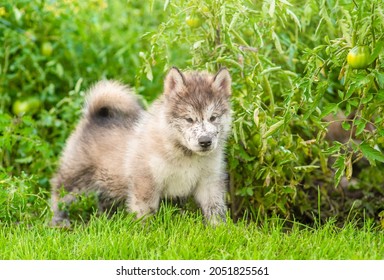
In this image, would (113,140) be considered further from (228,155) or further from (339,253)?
(339,253)

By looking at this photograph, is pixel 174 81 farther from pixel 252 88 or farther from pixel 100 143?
pixel 100 143

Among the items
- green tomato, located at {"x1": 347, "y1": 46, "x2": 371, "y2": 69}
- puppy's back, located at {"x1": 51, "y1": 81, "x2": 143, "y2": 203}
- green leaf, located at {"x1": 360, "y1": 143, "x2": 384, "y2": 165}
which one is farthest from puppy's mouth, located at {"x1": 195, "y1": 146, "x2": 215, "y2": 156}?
green tomato, located at {"x1": 347, "y1": 46, "x2": 371, "y2": 69}

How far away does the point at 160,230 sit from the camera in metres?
4.65

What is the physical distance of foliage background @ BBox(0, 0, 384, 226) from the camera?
444cm

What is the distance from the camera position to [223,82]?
191 inches

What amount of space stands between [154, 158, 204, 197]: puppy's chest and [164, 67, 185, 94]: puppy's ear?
1.56ft

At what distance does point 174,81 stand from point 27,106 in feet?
7.20

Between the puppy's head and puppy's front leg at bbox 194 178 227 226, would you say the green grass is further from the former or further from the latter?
the puppy's head

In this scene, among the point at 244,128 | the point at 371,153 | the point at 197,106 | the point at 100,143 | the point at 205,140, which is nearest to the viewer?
the point at 371,153

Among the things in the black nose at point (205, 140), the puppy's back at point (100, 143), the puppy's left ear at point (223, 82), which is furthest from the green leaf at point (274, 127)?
the puppy's back at point (100, 143)

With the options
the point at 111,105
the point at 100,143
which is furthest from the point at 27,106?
the point at 100,143

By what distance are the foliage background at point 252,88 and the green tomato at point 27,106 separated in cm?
2

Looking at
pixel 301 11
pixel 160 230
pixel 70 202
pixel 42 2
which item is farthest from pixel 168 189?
pixel 42 2

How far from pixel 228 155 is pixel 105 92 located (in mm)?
1106
